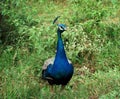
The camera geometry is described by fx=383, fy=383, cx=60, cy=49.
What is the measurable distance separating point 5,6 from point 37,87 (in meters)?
1.50

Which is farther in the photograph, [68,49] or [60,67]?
[68,49]

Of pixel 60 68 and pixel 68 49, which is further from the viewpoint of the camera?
pixel 68 49

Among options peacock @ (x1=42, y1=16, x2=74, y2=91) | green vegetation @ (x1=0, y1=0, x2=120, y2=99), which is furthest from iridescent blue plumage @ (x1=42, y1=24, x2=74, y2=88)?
green vegetation @ (x1=0, y1=0, x2=120, y2=99)

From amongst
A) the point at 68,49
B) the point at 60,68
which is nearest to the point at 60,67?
the point at 60,68

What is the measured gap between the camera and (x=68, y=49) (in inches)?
215

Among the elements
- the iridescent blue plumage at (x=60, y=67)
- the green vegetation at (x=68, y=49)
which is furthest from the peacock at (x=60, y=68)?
the green vegetation at (x=68, y=49)

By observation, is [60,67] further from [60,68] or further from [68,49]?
[68,49]

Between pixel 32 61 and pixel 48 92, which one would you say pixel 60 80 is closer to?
pixel 48 92

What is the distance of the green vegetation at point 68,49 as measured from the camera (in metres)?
4.73

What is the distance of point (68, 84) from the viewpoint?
4.96 m

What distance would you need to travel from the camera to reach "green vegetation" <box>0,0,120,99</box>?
4.73 meters

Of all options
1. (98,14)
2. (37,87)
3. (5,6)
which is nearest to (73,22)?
(98,14)

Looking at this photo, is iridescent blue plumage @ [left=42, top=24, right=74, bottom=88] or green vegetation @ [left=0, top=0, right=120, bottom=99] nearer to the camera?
iridescent blue plumage @ [left=42, top=24, right=74, bottom=88]

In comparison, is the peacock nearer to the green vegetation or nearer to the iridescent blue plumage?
the iridescent blue plumage
